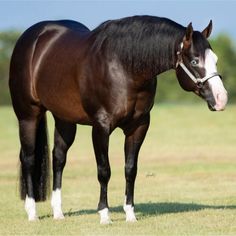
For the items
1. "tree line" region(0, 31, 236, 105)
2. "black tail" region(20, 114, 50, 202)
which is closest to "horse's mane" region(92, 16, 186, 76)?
"black tail" region(20, 114, 50, 202)

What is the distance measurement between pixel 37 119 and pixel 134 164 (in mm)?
1570

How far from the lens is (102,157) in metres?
8.54

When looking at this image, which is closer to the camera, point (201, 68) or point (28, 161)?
point (201, 68)

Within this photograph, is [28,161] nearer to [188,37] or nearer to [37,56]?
[37,56]

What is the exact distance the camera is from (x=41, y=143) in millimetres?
10000

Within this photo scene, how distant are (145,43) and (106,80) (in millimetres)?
593

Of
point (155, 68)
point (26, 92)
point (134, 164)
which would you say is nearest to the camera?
point (155, 68)

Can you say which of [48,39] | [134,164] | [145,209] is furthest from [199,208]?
[48,39]

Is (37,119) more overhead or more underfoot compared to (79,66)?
more underfoot

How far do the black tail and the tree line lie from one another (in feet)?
192

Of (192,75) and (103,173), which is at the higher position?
(192,75)

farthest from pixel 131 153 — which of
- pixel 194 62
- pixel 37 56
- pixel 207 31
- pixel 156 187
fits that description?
pixel 156 187

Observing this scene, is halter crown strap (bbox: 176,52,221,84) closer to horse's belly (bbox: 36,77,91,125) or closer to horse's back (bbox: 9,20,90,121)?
horse's belly (bbox: 36,77,91,125)

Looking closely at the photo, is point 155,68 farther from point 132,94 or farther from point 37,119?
point 37,119
